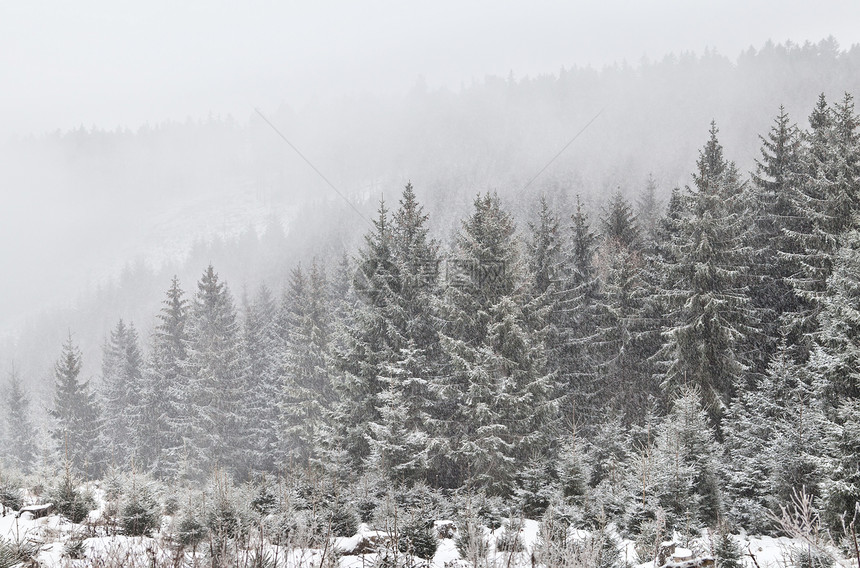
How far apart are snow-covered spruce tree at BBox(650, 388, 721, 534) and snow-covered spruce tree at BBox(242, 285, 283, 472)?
21971mm

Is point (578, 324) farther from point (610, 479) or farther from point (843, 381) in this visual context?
point (843, 381)

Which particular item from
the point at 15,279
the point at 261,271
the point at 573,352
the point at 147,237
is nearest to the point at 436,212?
the point at 261,271

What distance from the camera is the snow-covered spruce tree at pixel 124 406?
3291 cm

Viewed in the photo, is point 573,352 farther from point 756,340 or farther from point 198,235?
point 198,235

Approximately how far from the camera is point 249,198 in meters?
166

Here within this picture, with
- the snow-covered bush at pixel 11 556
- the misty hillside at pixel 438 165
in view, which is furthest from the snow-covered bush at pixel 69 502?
the misty hillside at pixel 438 165

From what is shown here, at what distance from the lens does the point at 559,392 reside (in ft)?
78.1

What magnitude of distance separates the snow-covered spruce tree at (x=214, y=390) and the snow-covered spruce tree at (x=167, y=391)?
826mm

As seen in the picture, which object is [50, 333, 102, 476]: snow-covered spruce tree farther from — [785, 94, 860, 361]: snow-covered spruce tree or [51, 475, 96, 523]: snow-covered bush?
[785, 94, 860, 361]: snow-covered spruce tree

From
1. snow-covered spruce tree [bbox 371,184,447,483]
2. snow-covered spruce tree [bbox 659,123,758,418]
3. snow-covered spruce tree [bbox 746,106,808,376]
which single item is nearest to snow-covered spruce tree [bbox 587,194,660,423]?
snow-covered spruce tree [bbox 659,123,758,418]

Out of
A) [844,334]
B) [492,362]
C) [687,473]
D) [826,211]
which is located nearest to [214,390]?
[492,362]

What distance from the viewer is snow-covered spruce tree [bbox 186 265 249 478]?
93.1 feet

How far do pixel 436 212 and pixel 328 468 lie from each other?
275 feet

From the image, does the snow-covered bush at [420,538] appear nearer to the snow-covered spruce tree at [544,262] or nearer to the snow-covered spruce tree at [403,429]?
the snow-covered spruce tree at [403,429]
